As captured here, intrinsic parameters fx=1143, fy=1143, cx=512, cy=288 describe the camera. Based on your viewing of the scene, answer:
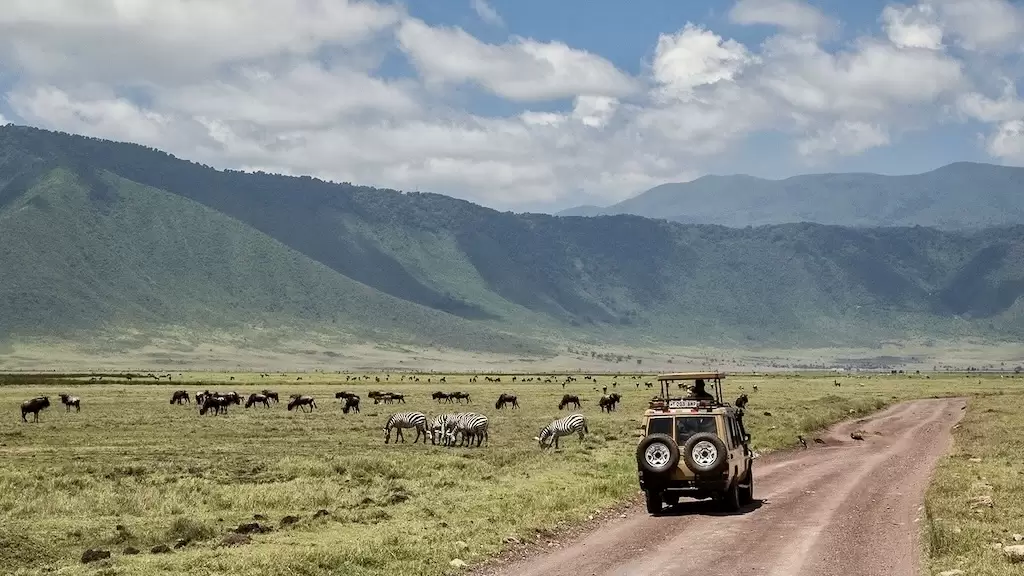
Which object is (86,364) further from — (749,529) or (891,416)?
(749,529)

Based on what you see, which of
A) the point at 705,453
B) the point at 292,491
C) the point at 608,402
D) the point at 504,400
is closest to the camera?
the point at 705,453

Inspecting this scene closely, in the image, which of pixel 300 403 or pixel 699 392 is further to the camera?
pixel 300 403

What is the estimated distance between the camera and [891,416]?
61.6 metres

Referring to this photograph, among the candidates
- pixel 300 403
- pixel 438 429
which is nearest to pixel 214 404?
pixel 300 403

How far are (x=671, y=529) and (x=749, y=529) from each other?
1.47 m

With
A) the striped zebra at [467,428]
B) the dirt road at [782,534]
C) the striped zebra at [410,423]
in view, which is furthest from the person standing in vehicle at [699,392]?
the striped zebra at [410,423]

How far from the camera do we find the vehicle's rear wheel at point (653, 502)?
23984mm

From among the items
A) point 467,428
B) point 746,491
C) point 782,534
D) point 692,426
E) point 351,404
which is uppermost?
point 692,426

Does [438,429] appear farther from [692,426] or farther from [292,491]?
[692,426]

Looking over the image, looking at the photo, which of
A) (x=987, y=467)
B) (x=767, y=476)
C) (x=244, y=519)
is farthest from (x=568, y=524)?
(x=987, y=467)

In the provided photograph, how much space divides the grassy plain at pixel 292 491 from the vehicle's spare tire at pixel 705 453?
255 cm

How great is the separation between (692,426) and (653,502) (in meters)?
1.80

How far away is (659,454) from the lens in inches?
924

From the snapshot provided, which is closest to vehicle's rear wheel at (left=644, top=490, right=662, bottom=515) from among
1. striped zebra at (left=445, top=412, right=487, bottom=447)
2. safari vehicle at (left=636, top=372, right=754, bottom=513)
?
safari vehicle at (left=636, top=372, right=754, bottom=513)
